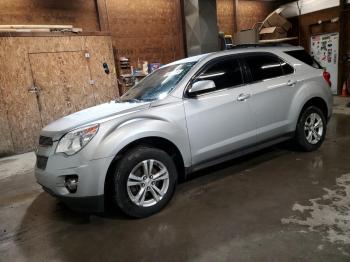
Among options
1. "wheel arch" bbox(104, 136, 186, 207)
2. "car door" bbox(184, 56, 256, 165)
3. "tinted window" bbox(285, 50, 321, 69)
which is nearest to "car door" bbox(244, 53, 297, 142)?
"car door" bbox(184, 56, 256, 165)

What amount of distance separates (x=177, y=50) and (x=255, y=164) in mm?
6009

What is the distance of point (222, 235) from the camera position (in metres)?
2.42

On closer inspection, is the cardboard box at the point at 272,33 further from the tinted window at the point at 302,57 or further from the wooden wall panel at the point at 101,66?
the tinted window at the point at 302,57

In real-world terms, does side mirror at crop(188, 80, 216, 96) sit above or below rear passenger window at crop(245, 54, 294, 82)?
below

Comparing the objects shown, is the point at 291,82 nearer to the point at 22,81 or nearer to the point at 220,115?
the point at 220,115

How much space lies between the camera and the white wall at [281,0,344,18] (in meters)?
9.27

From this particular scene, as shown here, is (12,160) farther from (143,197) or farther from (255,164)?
(255,164)

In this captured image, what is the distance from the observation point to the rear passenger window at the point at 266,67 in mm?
3658

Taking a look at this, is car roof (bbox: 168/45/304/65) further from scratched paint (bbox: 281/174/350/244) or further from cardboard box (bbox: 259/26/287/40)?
cardboard box (bbox: 259/26/287/40)

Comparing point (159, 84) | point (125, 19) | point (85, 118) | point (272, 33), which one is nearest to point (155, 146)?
point (85, 118)

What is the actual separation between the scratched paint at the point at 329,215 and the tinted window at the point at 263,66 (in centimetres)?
155

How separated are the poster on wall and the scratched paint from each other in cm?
773

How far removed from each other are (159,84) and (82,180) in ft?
4.95

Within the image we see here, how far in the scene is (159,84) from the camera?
3500 mm
